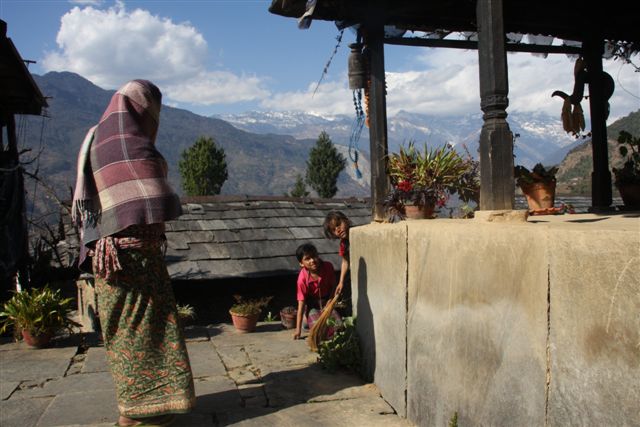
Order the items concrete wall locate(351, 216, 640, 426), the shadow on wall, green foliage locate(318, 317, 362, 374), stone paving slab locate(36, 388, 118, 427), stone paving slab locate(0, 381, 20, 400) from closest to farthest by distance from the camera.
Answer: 1. concrete wall locate(351, 216, 640, 426)
2. stone paving slab locate(36, 388, 118, 427)
3. stone paving slab locate(0, 381, 20, 400)
4. the shadow on wall
5. green foliage locate(318, 317, 362, 374)

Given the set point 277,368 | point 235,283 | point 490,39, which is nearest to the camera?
point 490,39

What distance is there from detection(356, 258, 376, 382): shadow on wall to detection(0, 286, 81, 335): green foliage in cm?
347

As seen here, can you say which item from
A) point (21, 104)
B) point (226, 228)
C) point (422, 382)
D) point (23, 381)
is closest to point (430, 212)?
point (422, 382)

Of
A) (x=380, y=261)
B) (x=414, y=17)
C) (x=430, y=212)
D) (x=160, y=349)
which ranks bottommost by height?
(x=160, y=349)

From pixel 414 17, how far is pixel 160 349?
3936mm

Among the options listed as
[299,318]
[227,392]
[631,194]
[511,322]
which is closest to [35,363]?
[227,392]

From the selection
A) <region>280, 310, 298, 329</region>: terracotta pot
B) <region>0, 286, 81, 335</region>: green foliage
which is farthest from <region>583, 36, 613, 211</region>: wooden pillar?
<region>0, 286, 81, 335</region>: green foliage

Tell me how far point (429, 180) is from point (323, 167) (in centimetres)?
3780

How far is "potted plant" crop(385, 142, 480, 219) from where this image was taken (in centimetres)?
456

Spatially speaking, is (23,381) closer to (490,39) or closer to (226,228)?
(490,39)

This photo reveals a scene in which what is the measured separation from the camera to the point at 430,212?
15.0 ft

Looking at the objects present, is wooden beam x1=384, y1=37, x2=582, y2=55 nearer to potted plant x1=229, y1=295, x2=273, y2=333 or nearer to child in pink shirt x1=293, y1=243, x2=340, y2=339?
child in pink shirt x1=293, y1=243, x2=340, y2=339

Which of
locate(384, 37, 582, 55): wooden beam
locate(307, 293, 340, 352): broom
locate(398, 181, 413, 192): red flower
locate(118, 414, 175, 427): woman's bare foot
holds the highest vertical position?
locate(384, 37, 582, 55): wooden beam

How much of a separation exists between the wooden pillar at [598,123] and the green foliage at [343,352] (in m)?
3.03
